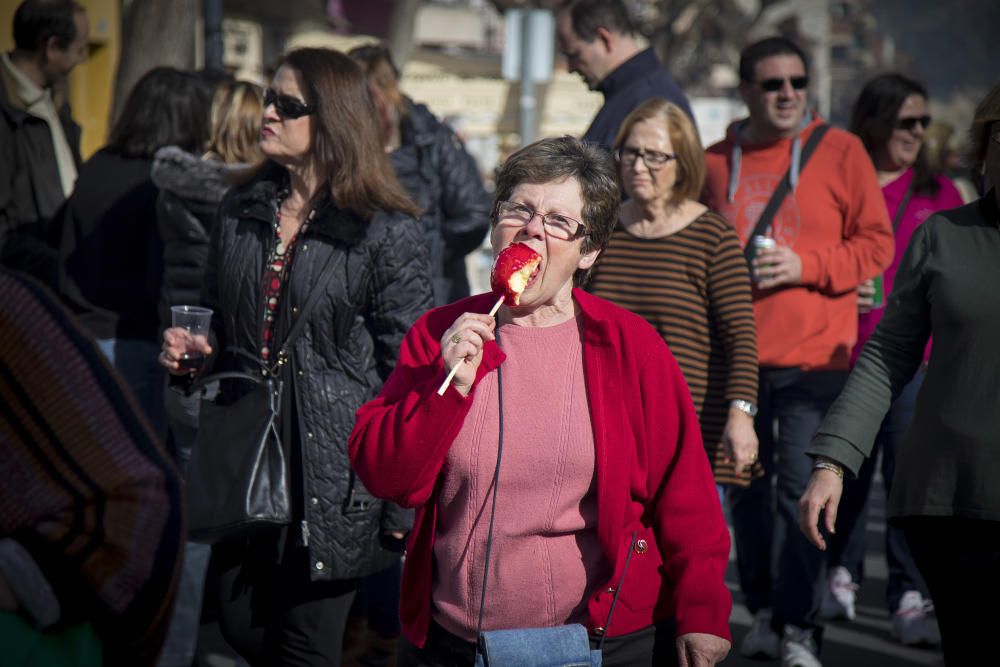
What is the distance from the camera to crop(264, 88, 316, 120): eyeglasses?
4230 millimetres

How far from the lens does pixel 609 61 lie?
6355 mm

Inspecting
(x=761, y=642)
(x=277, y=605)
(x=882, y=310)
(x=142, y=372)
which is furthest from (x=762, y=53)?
(x=277, y=605)

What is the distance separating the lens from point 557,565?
3.07 meters

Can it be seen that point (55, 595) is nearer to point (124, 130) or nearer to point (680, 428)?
point (680, 428)

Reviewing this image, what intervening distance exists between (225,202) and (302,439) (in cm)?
88

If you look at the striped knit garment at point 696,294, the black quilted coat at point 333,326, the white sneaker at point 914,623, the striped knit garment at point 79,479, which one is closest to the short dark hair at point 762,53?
the striped knit garment at point 696,294

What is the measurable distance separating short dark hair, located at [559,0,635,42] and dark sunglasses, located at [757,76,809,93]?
2.86 feet

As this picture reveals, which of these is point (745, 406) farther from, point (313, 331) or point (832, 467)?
point (313, 331)

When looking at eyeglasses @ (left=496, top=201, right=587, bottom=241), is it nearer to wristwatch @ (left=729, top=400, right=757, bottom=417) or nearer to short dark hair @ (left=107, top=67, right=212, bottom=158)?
wristwatch @ (left=729, top=400, right=757, bottom=417)

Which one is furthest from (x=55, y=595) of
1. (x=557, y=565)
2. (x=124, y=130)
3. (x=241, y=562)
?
(x=124, y=130)

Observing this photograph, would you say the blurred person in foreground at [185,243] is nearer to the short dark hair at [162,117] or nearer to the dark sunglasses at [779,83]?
the short dark hair at [162,117]

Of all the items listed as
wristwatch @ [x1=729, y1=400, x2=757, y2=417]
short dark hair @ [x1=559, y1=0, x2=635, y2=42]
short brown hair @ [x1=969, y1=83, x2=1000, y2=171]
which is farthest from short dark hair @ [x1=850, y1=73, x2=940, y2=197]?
short brown hair @ [x1=969, y1=83, x2=1000, y2=171]

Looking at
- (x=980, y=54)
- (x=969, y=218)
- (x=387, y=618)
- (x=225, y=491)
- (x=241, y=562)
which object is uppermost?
(x=980, y=54)

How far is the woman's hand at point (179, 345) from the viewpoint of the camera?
4.01 m
